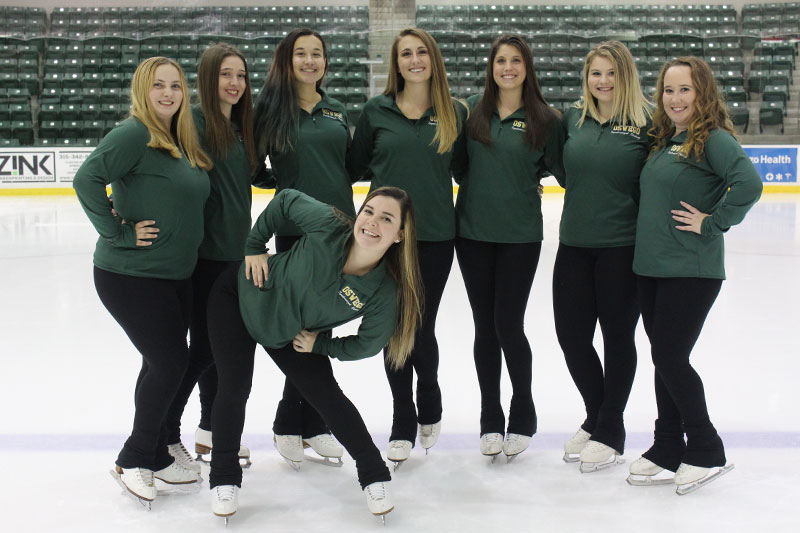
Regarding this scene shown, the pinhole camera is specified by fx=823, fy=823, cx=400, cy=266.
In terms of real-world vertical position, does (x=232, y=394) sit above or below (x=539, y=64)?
below

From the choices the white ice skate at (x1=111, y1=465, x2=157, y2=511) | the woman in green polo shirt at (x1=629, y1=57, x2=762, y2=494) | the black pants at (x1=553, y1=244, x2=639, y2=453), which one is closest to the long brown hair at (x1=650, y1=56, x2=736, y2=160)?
the woman in green polo shirt at (x1=629, y1=57, x2=762, y2=494)

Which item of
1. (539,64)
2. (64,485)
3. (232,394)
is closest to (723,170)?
(232,394)

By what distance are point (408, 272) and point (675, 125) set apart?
102cm

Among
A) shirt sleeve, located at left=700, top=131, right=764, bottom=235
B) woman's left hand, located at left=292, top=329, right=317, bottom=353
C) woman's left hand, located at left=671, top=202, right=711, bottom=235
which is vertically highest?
shirt sleeve, located at left=700, top=131, right=764, bottom=235

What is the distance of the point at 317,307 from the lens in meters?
2.39

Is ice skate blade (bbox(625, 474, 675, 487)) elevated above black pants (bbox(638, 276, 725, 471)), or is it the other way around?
black pants (bbox(638, 276, 725, 471))

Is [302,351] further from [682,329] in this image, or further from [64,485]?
[682,329]

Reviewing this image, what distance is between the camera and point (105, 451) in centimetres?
295

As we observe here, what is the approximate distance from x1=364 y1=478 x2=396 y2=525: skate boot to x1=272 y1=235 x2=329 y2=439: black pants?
0.56 meters

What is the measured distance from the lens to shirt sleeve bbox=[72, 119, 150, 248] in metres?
2.37

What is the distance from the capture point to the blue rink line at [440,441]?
2986 millimetres

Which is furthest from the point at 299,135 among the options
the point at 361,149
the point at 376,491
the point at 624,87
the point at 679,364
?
the point at 679,364

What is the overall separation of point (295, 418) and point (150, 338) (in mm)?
708

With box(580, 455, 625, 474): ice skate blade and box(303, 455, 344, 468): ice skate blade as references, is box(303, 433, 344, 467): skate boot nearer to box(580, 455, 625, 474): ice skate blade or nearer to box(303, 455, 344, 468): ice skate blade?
box(303, 455, 344, 468): ice skate blade
